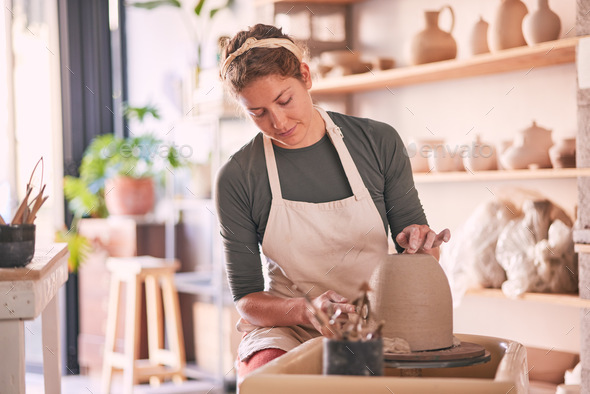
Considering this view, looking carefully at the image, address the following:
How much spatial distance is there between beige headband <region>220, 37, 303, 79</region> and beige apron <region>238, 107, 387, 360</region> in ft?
0.79

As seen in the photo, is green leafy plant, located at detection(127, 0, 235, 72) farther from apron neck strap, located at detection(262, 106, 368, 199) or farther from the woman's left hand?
the woman's left hand

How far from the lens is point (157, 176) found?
4762mm

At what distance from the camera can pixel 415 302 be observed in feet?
4.30

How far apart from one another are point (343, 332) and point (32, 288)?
769 millimetres

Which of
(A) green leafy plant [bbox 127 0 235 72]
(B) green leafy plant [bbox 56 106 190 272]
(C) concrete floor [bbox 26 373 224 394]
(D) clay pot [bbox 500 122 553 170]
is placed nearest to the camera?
(D) clay pot [bbox 500 122 553 170]

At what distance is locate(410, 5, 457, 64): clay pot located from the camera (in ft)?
10.3

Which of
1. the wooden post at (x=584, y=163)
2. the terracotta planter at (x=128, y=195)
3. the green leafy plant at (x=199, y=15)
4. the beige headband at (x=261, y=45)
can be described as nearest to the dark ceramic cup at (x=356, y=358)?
the beige headband at (x=261, y=45)

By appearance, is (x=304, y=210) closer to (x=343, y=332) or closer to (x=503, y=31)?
(x=343, y=332)

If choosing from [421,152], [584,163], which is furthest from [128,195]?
[584,163]

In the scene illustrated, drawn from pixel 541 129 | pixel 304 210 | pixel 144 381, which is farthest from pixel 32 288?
pixel 144 381

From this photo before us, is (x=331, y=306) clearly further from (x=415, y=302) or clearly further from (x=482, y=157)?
(x=482, y=157)

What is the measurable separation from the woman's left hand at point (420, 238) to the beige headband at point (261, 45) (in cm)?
52

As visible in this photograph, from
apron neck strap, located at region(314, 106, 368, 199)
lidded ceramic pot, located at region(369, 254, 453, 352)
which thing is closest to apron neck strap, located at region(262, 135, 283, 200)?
apron neck strap, located at region(314, 106, 368, 199)

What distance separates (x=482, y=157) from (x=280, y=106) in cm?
155
